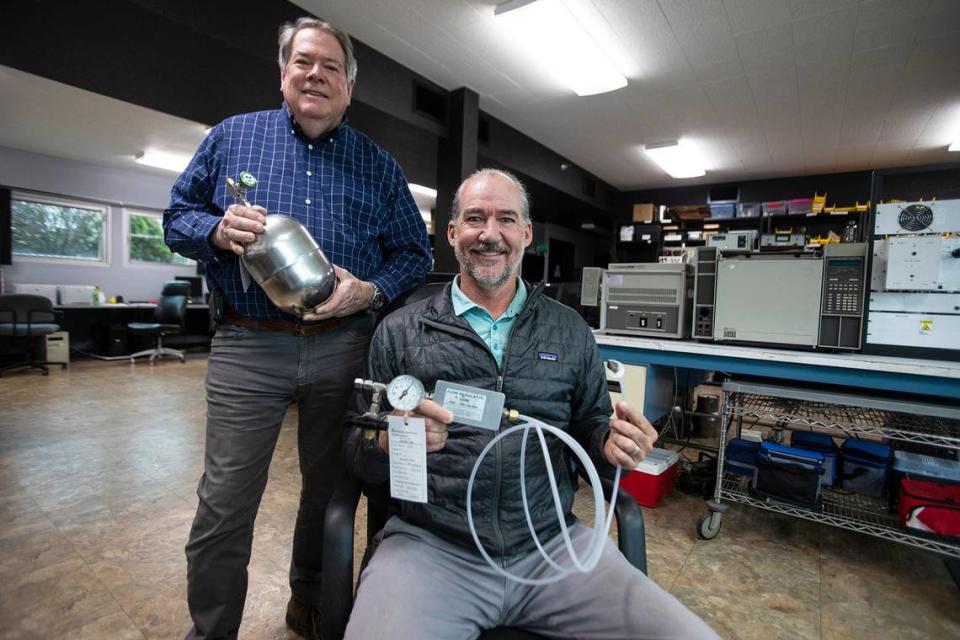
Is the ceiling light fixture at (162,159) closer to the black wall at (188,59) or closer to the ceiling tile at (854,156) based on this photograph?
the black wall at (188,59)

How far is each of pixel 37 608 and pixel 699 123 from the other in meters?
5.65

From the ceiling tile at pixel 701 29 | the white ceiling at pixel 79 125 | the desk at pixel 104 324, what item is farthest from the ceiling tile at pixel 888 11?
the desk at pixel 104 324

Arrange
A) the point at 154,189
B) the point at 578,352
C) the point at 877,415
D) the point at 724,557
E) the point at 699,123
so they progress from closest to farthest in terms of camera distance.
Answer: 1. the point at 578,352
2. the point at 724,557
3. the point at 877,415
4. the point at 699,123
5. the point at 154,189

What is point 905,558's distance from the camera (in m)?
2.01

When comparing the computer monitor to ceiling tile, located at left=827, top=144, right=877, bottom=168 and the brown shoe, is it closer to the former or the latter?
the brown shoe

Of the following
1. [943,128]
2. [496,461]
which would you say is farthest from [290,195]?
[943,128]

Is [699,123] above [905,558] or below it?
above

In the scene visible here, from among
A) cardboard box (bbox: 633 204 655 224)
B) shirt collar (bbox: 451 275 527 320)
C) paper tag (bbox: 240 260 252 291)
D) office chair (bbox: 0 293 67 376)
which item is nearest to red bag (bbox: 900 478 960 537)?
shirt collar (bbox: 451 275 527 320)

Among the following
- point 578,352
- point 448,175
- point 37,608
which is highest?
point 448,175

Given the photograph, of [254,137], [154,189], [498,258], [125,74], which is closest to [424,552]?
[498,258]

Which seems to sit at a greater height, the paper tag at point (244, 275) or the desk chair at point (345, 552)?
the paper tag at point (244, 275)

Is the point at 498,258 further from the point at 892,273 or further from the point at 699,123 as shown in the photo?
the point at 699,123

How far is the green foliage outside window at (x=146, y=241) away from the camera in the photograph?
752cm

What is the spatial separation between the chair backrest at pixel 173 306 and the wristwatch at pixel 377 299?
668cm
